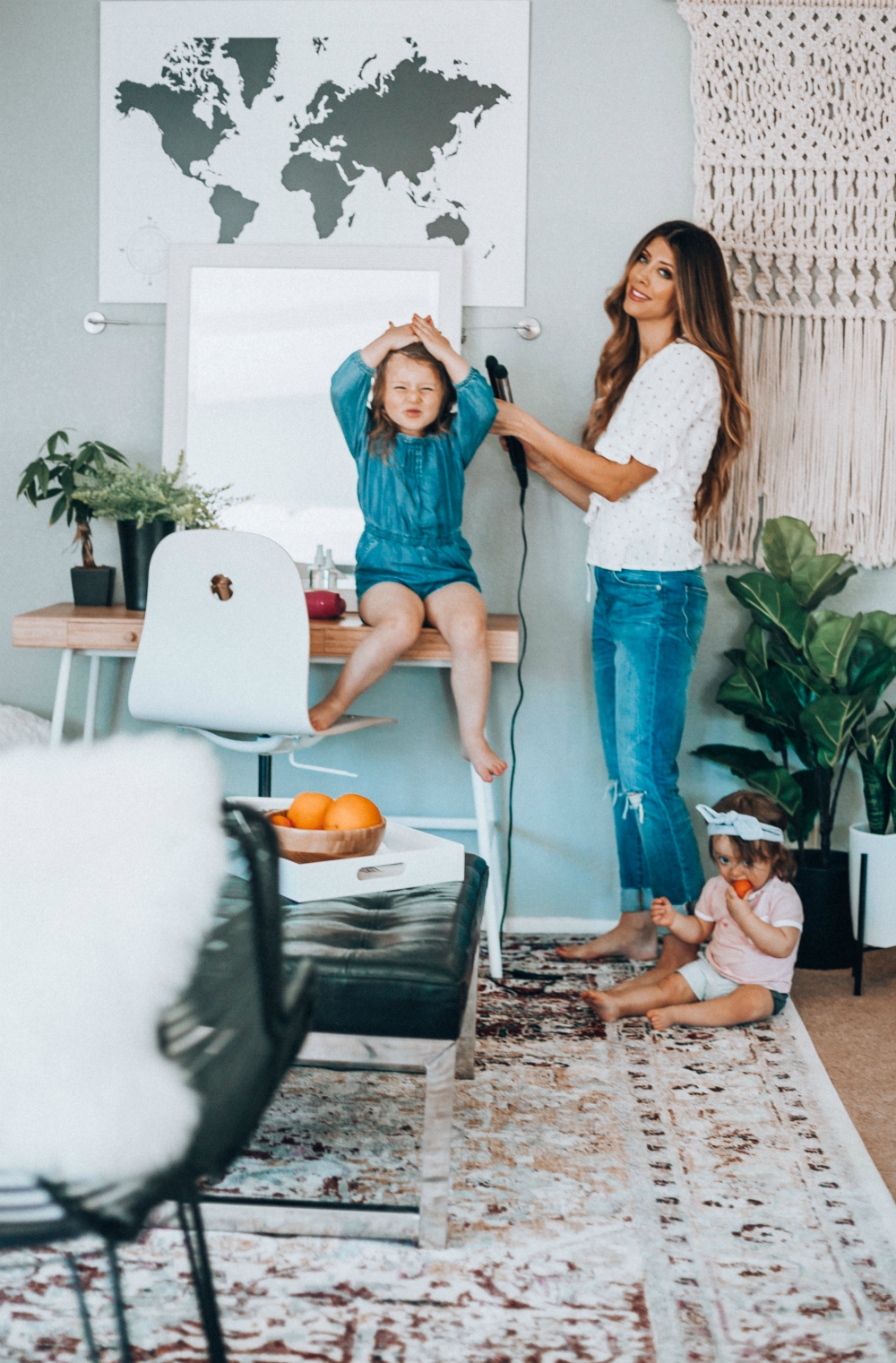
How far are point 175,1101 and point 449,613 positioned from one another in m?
1.72

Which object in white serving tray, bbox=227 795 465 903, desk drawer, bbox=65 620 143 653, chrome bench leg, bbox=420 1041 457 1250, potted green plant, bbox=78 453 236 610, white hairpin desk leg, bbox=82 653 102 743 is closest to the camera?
chrome bench leg, bbox=420 1041 457 1250

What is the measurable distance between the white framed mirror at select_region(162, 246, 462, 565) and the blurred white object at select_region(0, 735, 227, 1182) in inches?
77.9

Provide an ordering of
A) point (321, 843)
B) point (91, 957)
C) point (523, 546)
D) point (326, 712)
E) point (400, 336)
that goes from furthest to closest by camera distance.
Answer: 1. point (523, 546)
2. point (400, 336)
3. point (326, 712)
4. point (321, 843)
5. point (91, 957)

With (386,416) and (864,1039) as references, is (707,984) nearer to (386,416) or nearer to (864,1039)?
(864,1039)

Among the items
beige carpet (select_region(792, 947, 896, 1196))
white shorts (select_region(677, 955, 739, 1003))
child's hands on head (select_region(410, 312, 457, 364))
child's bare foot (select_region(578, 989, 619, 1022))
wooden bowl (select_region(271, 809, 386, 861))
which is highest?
child's hands on head (select_region(410, 312, 457, 364))

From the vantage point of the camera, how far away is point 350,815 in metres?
1.85

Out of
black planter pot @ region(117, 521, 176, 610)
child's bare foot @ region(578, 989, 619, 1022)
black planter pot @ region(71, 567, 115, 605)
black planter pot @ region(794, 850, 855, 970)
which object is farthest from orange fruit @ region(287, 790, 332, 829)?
black planter pot @ region(794, 850, 855, 970)

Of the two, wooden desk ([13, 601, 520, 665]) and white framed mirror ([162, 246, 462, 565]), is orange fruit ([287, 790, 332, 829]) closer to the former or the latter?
wooden desk ([13, 601, 520, 665])

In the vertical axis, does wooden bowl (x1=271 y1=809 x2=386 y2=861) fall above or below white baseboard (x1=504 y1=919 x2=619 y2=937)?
above

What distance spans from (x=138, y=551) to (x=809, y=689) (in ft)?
5.03

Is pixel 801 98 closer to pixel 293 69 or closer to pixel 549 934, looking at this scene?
pixel 293 69

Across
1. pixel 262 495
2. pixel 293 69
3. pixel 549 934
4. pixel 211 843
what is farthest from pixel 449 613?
pixel 211 843

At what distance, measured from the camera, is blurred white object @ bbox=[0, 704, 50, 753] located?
107 inches

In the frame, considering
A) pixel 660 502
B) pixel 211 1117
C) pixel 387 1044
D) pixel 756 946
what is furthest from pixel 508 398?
pixel 211 1117
